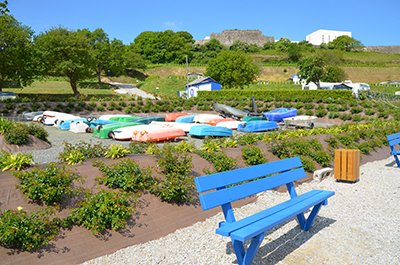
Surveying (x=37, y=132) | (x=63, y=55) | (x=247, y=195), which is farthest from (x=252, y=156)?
(x=63, y=55)

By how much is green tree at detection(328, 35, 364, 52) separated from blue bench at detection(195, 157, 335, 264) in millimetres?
112026

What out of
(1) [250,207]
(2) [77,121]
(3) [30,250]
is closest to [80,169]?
(3) [30,250]

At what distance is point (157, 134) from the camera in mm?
14531

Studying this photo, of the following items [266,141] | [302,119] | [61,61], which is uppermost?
[61,61]

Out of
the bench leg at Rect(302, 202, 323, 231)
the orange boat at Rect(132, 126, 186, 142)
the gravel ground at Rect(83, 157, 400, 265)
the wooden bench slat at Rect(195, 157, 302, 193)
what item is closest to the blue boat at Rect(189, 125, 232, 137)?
the orange boat at Rect(132, 126, 186, 142)

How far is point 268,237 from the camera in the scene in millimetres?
5324

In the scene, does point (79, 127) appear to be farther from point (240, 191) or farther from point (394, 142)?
point (240, 191)

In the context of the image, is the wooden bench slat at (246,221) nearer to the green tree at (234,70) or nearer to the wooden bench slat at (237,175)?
the wooden bench slat at (237,175)

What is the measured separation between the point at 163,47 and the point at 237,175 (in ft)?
311

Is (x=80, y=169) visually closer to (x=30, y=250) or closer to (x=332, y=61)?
(x=30, y=250)

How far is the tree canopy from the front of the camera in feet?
308

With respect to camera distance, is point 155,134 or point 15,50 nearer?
point 155,134

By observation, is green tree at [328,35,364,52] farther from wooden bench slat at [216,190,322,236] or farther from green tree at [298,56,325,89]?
wooden bench slat at [216,190,322,236]

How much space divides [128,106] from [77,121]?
10867mm
